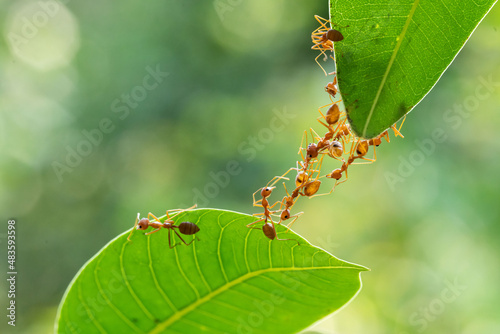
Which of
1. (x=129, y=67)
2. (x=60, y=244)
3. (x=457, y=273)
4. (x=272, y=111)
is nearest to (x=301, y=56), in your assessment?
(x=272, y=111)

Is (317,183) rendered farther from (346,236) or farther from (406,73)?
(346,236)

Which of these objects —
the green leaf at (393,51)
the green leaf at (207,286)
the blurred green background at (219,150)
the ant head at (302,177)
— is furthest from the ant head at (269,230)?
the blurred green background at (219,150)

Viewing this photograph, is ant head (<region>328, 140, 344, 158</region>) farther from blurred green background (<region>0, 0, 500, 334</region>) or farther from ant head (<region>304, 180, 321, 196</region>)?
blurred green background (<region>0, 0, 500, 334</region>)

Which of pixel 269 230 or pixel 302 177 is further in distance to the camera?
pixel 302 177

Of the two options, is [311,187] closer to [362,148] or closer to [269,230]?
[362,148]

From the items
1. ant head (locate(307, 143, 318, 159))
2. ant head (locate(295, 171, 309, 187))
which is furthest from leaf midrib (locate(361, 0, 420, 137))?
ant head (locate(295, 171, 309, 187))

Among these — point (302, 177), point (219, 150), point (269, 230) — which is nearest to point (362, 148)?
point (302, 177)
